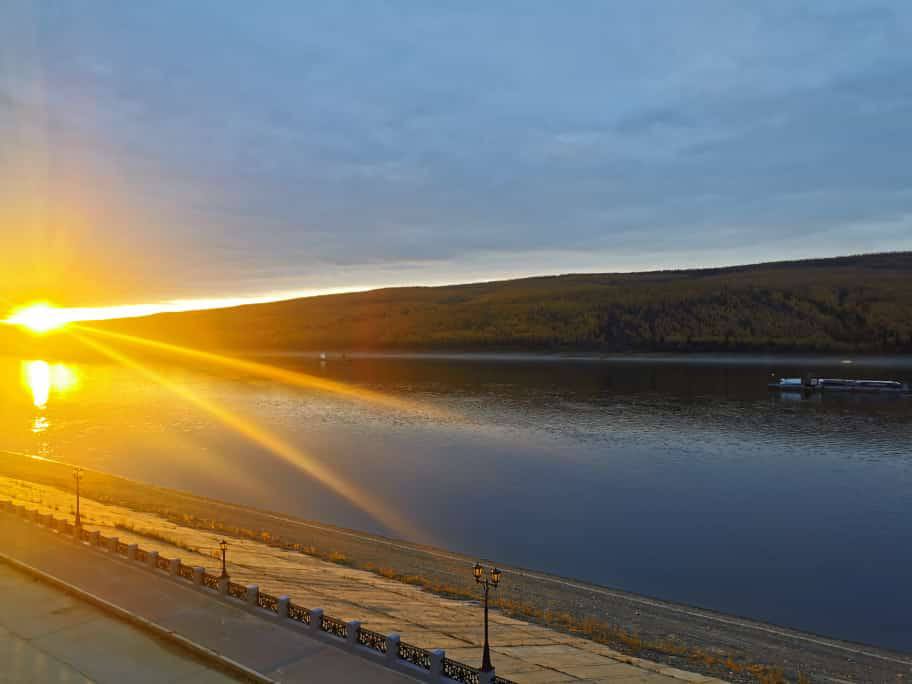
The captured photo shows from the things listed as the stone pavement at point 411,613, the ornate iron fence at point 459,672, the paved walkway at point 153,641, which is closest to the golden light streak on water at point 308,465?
the stone pavement at point 411,613

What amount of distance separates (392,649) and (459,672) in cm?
197

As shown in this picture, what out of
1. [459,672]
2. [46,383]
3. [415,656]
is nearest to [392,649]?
[415,656]

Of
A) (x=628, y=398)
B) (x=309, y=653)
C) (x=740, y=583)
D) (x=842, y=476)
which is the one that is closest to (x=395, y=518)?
(x=740, y=583)

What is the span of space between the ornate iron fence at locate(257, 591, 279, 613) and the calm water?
15103mm

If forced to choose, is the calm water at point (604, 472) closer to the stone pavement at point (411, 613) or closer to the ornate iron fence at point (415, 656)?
the stone pavement at point (411, 613)

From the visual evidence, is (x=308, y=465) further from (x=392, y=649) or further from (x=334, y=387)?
(x=334, y=387)

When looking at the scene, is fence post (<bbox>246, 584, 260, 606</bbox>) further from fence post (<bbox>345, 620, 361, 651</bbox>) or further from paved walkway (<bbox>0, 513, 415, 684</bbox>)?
fence post (<bbox>345, 620, 361, 651</bbox>)

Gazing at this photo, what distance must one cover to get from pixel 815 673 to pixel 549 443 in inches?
1694

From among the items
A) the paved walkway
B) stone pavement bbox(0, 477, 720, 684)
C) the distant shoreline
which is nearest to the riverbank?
stone pavement bbox(0, 477, 720, 684)

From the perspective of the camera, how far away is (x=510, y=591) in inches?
1089

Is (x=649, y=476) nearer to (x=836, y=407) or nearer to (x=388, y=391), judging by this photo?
(x=836, y=407)

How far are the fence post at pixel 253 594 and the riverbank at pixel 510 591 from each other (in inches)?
126

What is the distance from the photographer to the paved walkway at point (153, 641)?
1705 centimetres

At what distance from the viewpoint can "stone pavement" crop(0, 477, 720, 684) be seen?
19234 millimetres
